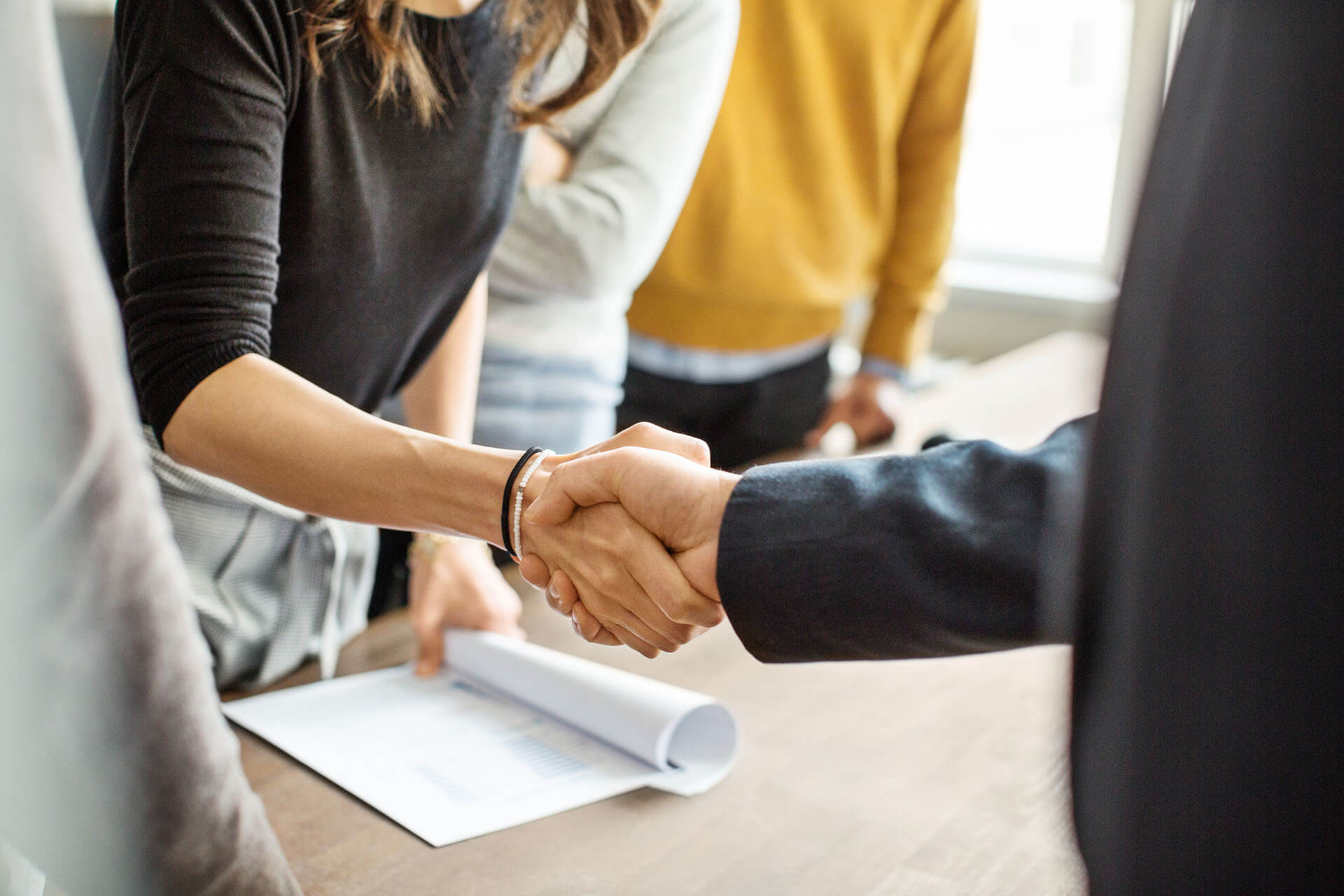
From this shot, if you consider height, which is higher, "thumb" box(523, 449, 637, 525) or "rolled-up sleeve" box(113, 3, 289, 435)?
"rolled-up sleeve" box(113, 3, 289, 435)

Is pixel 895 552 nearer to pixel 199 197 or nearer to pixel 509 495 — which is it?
pixel 509 495

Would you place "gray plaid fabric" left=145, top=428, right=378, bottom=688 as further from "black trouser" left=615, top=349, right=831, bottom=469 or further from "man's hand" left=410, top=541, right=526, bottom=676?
"black trouser" left=615, top=349, right=831, bottom=469

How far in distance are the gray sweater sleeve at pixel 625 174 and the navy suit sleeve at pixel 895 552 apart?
537 mm

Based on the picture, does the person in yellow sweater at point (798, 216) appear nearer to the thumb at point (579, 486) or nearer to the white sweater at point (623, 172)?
the white sweater at point (623, 172)

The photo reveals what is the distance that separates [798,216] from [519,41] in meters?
0.77

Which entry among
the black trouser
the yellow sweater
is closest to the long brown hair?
the yellow sweater

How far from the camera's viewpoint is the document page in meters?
0.80

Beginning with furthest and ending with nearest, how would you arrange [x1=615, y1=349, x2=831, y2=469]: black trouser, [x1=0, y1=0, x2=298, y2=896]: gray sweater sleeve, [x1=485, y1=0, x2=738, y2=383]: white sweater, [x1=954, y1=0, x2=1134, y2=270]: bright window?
1. [x1=954, y1=0, x2=1134, y2=270]: bright window
2. [x1=615, y1=349, x2=831, y2=469]: black trouser
3. [x1=485, y1=0, x2=738, y2=383]: white sweater
4. [x1=0, y1=0, x2=298, y2=896]: gray sweater sleeve

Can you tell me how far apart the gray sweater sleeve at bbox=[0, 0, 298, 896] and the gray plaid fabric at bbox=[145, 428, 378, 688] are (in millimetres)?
485

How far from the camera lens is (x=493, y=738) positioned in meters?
0.89

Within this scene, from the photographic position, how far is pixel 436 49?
2.98 feet

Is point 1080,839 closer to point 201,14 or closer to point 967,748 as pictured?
point 967,748

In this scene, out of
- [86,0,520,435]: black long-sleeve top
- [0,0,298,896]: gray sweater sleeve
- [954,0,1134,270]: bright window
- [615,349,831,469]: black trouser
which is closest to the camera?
[0,0,298,896]: gray sweater sleeve

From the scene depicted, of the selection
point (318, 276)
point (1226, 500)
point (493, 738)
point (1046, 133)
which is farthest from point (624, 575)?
point (1046, 133)
